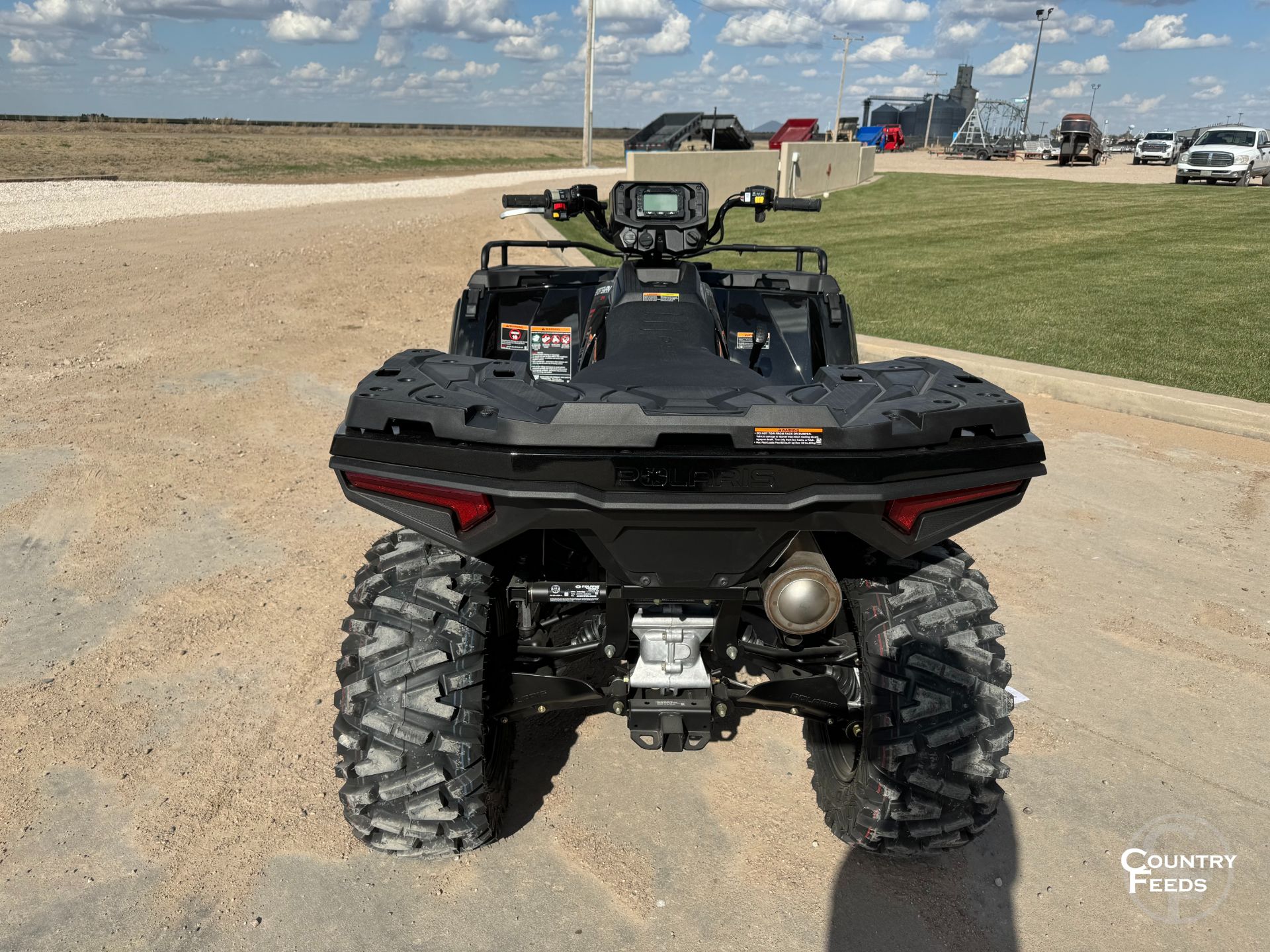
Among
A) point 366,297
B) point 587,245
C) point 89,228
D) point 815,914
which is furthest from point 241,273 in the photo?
point 815,914

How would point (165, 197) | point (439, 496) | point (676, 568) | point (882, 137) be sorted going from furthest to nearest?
point (882, 137) < point (165, 197) < point (676, 568) < point (439, 496)

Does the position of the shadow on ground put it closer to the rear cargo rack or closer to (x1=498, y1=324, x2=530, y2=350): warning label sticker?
the rear cargo rack

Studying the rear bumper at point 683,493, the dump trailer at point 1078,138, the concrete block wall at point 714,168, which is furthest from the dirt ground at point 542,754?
the dump trailer at point 1078,138

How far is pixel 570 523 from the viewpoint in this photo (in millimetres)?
2252

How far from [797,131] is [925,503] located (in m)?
48.2

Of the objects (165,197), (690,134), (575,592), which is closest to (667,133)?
(690,134)

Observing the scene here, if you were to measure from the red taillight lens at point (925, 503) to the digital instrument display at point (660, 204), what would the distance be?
219cm

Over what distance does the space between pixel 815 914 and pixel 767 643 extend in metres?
0.78

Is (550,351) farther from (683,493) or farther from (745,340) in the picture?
(683,493)

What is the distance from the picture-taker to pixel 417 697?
2527 mm

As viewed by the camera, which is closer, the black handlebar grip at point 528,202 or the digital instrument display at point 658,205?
the digital instrument display at point 658,205

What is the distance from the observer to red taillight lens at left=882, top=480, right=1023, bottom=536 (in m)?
2.30

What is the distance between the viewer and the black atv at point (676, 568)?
216 cm

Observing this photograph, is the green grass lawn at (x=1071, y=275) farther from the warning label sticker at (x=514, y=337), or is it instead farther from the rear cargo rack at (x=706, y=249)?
the warning label sticker at (x=514, y=337)
